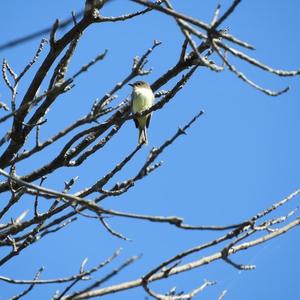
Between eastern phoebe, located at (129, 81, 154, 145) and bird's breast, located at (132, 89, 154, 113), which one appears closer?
eastern phoebe, located at (129, 81, 154, 145)

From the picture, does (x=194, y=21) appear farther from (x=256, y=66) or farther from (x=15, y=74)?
(x=15, y=74)

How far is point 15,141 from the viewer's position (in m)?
3.61

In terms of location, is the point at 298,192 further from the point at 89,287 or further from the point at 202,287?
the point at 89,287

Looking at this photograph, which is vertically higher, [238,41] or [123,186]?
[123,186]

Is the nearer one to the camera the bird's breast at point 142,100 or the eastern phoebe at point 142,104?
the eastern phoebe at point 142,104

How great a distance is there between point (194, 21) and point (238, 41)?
19 centimetres

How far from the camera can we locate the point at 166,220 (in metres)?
1.95

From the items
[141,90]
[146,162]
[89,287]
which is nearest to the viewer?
[89,287]

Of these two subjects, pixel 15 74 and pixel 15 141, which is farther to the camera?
pixel 15 74

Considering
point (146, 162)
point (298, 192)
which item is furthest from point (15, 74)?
point (298, 192)

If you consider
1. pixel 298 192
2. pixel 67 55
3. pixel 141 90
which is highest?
pixel 141 90

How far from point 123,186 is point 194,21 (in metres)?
1.64

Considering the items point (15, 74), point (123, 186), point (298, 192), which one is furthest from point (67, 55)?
point (298, 192)

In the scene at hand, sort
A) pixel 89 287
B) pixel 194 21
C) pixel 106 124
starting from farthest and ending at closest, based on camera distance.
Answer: pixel 106 124, pixel 194 21, pixel 89 287
